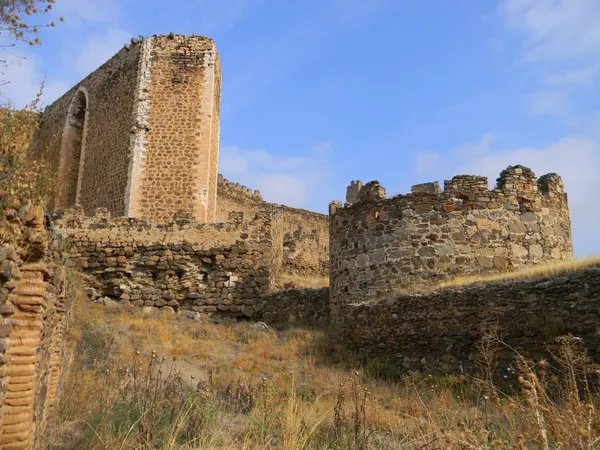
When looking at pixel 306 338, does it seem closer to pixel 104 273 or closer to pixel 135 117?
pixel 104 273

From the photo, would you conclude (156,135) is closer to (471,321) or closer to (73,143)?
(73,143)

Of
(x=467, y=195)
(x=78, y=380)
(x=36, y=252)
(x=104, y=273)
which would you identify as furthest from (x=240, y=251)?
(x=36, y=252)

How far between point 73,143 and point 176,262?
12190 millimetres

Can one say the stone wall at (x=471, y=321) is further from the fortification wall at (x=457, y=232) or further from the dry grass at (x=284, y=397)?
the fortification wall at (x=457, y=232)

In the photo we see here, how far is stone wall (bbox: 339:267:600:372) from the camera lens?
27.5ft

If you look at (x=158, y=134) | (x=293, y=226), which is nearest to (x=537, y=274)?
(x=158, y=134)

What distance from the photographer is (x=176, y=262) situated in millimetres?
14992

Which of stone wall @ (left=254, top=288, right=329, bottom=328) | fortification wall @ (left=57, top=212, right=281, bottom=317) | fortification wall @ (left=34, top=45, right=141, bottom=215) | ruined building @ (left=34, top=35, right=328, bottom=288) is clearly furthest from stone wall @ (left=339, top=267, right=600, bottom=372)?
fortification wall @ (left=34, top=45, right=141, bottom=215)

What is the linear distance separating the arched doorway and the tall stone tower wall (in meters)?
2.12

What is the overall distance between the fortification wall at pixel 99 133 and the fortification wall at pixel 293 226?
5162 millimetres

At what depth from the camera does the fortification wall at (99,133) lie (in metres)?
19.6

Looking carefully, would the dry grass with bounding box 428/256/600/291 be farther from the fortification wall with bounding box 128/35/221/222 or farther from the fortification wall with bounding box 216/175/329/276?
the fortification wall with bounding box 128/35/221/222

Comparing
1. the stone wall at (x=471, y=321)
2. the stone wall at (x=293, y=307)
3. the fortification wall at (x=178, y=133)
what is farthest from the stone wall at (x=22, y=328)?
the fortification wall at (x=178, y=133)

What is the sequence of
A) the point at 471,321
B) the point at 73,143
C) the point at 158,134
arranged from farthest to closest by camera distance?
1. the point at 73,143
2. the point at 158,134
3. the point at 471,321
